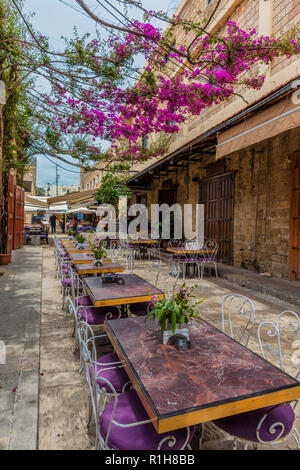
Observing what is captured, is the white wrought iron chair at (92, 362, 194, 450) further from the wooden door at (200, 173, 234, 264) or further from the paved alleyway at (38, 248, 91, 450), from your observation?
the wooden door at (200, 173, 234, 264)

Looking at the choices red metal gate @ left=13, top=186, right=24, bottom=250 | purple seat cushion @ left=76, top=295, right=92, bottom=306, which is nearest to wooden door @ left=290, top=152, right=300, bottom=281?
purple seat cushion @ left=76, top=295, right=92, bottom=306

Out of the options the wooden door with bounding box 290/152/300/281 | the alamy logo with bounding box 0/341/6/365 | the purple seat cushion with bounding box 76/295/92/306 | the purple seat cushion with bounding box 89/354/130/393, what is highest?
the wooden door with bounding box 290/152/300/281

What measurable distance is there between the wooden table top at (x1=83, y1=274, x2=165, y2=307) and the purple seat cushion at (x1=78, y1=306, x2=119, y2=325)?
0.21 metres

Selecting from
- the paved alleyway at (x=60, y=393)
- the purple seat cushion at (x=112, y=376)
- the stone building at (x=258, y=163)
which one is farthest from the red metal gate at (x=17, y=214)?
the purple seat cushion at (x=112, y=376)

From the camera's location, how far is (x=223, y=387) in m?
1.37

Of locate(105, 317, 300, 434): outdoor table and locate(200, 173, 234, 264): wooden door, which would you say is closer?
locate(105, 317, 300, 434): outdoor table

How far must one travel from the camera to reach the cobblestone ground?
1.81 meters

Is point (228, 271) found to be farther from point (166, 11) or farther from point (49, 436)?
point (49, 436)

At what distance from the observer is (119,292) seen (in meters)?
3.03

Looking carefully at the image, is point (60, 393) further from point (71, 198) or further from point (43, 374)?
point (71, 198)

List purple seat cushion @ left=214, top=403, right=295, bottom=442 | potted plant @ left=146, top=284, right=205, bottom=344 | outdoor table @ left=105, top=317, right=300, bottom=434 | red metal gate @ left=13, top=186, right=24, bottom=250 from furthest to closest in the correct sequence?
1. red metal gate @ left=13, top=186, right=24, bottom=250
2. potted plant @ left=146, top=284, right=205, bottom=344
3. purple seat cushion @ left=214, top=403, right=295, bottom=442
4. outdoor table @ left=105, top=317, right=300, bottom=434

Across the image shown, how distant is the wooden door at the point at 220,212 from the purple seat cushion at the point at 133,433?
6.75 meters

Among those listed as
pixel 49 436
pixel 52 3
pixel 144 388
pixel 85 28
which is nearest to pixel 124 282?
pixel 49 436
